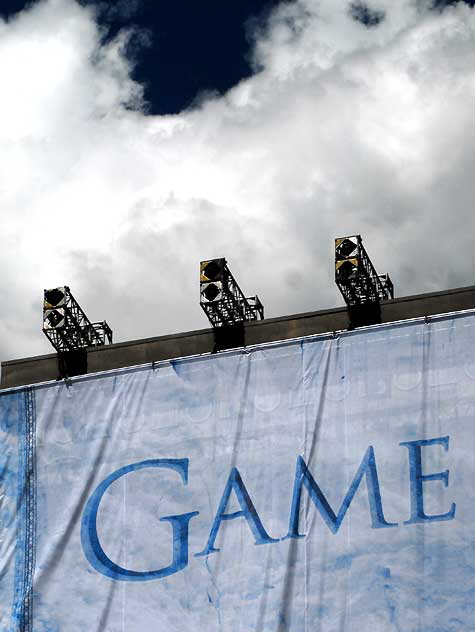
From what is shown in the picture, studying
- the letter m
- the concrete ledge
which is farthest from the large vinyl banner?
the concrete ledge

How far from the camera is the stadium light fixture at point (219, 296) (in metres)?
35.5

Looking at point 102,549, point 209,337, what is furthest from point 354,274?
point 102,549

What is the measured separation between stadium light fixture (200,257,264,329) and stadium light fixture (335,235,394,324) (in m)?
3.32

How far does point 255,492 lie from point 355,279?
6.67 metres

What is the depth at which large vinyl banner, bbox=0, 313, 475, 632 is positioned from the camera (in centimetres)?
3016

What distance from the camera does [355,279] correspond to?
34.2 metres

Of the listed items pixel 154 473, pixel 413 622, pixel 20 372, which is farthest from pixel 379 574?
pixel 20 372

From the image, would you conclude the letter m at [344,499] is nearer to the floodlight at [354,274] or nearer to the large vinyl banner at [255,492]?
the large vinyl banner at [255,492]

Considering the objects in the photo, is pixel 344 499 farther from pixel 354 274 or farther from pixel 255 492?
pixel 354 274

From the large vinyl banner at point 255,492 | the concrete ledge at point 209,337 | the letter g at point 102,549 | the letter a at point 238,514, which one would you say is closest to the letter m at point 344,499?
the large vinyl banner at point 255,492

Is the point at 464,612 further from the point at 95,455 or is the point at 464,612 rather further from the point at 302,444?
the point at 95,455

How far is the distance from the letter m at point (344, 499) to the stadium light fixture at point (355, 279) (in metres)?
4.80

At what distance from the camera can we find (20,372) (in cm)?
3806

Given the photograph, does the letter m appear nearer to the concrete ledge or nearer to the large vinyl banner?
the large vinyl banner
